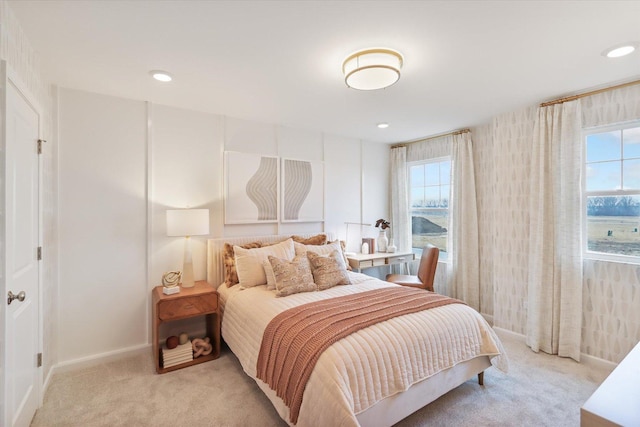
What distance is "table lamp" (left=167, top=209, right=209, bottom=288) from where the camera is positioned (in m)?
2.80

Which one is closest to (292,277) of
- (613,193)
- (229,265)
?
(229,265)

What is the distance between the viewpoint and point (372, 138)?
463 cm

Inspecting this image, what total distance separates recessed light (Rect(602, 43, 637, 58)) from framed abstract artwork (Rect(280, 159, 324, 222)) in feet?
9.68

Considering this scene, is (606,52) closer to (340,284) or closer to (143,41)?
(340,284)

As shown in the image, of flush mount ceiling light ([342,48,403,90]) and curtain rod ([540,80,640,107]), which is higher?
curtain rod ([540,80,640,107])

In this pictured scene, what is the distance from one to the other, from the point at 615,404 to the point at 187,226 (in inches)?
115

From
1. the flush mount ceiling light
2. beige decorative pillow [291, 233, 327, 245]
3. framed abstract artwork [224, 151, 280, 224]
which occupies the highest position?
the flush mount ceiling light

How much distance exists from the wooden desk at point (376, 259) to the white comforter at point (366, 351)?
117cm

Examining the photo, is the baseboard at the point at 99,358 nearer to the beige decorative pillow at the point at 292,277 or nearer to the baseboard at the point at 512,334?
the beige decorative pillow at the point at 292,277

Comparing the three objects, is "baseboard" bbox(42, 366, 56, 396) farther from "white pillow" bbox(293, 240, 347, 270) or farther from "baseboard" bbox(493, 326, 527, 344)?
"baseboard" bbox(493, 326, 527, 344)

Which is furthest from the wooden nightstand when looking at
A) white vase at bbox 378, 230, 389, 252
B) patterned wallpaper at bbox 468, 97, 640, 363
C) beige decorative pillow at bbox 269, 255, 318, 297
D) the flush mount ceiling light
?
patterned wallpaper at bbox 468, 97, 640, 363

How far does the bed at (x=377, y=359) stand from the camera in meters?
1.60

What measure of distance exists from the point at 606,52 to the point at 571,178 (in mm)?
1159

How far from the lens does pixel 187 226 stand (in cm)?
282
